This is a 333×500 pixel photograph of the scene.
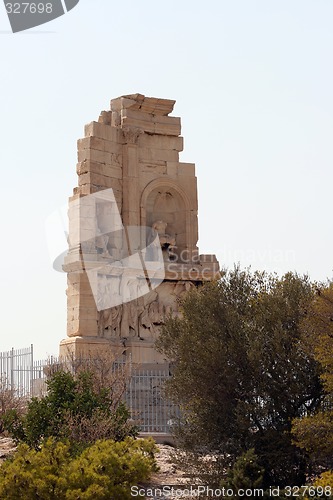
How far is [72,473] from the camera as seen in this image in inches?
610

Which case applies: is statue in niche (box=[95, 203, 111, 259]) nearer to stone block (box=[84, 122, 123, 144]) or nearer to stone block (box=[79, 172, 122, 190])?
stone block (box=[79, 172, 122, 190])

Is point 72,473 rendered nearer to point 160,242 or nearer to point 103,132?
point 160,242

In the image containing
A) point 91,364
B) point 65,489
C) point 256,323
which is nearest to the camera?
point 65,489

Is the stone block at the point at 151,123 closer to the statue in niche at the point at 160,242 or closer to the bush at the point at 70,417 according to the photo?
the statue in niche at the point at 160,242

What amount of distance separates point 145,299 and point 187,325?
8202mm

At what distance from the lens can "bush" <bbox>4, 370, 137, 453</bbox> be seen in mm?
18031

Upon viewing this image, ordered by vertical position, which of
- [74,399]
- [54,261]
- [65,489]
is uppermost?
[54,261]

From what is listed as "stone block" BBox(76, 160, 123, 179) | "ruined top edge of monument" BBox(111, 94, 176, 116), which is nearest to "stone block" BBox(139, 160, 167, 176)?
"stone block" BBox(76, 160, 123, 179)

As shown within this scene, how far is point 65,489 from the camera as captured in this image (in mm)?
15430

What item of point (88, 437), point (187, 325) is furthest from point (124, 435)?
point (187, 325)

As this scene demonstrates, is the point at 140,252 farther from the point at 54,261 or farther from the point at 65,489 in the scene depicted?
the point at 65,489

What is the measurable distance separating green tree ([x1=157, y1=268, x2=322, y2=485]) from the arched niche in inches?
362

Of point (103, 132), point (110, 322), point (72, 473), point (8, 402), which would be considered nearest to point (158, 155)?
point (103, 132)

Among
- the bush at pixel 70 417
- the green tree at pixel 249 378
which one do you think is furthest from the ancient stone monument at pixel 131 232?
the green tree at pixel 249 378
